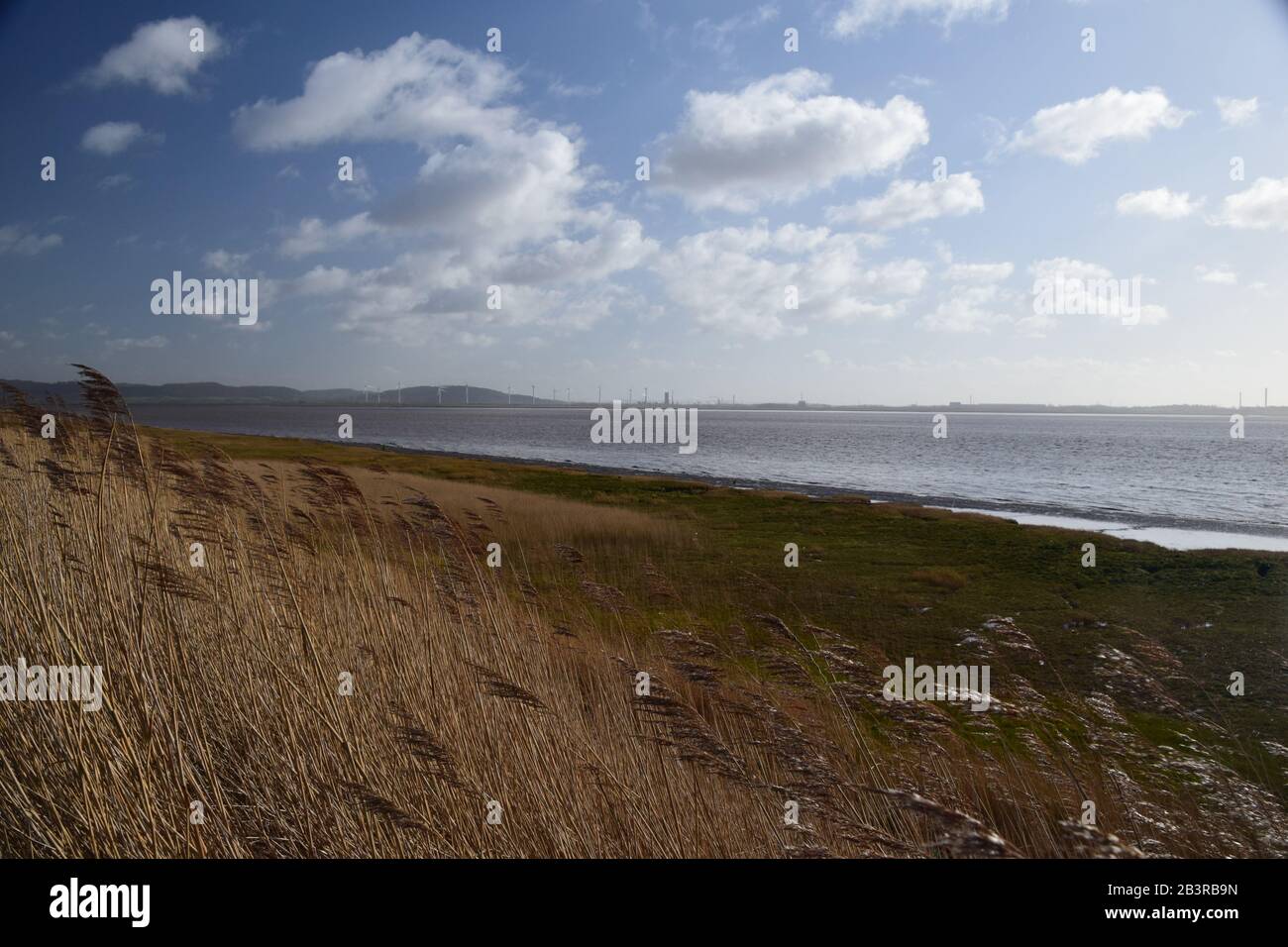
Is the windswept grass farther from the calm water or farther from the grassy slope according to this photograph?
the calm water

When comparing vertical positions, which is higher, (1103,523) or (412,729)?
(412,729)

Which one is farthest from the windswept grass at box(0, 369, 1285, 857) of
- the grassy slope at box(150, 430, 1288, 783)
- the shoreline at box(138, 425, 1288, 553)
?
the shoreline at box(138, 425, 1288, 553)

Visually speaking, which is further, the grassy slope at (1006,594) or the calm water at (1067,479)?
the calm water at (1067,479)

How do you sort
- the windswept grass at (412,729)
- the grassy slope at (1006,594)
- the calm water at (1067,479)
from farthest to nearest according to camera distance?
the calm water at (1067,479) → the grassy slope at (1006,594) → the windswept grass at (412,729)

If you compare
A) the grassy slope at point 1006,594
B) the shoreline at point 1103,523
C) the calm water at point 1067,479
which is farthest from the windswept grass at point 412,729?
the calm water at point 1067,479

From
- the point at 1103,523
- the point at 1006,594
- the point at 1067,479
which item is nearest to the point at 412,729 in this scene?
the point at 1006,594

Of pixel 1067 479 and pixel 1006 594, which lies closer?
pixel 1006 594

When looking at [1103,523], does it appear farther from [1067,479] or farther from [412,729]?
[412,729]

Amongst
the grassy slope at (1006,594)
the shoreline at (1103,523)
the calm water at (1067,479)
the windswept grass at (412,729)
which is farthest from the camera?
the calm water at (1067,479)

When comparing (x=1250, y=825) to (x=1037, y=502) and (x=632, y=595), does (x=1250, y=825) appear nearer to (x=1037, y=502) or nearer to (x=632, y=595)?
(x=632, y=595)

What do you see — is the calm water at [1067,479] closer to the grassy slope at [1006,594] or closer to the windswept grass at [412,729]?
the grassy slope at [1006,594]

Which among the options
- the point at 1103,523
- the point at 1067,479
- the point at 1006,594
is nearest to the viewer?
the point at 1006,594
